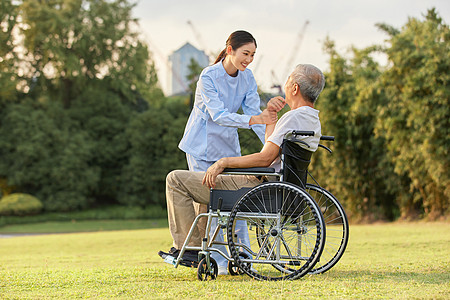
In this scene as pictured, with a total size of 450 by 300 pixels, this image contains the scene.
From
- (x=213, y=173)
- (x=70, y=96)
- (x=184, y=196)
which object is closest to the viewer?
(x=213, y=173)

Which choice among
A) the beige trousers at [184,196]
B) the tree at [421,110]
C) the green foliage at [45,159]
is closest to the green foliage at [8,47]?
the green foliage at [45,159]

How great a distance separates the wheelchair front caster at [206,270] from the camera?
3.53 metres

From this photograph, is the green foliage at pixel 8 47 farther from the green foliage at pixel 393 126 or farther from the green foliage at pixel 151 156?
the green foliage at pixel 393 126

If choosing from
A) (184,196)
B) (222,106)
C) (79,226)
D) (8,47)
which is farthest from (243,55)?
(8,47)

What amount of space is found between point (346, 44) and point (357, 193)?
4397 mm

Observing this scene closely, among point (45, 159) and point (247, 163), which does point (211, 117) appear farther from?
point (45, 159)

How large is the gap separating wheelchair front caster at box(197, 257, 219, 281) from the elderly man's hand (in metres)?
0.47

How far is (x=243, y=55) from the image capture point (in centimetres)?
394

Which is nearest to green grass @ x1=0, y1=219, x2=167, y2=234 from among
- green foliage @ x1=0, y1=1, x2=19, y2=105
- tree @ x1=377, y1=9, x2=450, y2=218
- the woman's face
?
green foliage @ x1=0, y1=1, x2=19, y2=105

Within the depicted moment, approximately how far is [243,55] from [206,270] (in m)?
1.48

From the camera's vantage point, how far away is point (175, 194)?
12.0 feet

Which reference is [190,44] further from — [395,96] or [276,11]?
[395,96]

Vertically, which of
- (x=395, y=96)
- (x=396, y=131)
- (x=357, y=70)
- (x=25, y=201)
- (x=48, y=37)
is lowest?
(x=25, y=201)

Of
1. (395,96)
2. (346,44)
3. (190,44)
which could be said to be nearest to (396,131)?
(395,96)
